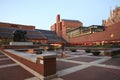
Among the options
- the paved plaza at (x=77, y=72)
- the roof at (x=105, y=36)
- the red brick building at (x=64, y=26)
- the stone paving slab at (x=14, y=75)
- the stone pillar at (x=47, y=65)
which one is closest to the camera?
the stone pillar at (x=47, y=65)

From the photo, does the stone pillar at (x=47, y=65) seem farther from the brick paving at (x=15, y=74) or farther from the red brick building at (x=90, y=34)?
the red brick building at (x=90, y=34)

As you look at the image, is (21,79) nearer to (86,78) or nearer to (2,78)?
(2,78)

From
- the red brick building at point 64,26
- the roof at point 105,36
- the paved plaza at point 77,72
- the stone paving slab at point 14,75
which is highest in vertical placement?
the red brick building at point 64,26

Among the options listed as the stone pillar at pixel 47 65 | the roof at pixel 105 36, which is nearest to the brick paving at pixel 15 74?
the stone pillar at pixel 47 65

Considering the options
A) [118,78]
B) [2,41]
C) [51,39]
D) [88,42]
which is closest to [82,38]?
[88,42]

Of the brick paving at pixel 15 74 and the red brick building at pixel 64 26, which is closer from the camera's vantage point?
the brick paving at pixel 15 74

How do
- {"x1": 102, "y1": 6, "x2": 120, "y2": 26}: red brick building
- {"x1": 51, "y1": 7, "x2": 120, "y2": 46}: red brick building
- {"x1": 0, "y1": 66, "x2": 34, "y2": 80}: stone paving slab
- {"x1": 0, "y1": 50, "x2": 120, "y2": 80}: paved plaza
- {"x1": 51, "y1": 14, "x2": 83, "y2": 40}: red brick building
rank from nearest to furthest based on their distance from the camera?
{"x1": 0, "y1": 50, "x2": 120, "y2": 80}: paved plaza
{"x1": 0, "y1": 66, "x2": 34, "y2": 80}: stone paving slab
{"x1": 51, "y1": 7, "x2": 120, "y2": 46}: red brick building
{"x1": 102, "y1": 6, "x2": 120, "y2": 26}: red brick building
{"x1": 51, "y1": 14, "x2": 83, "y2": 40}: red brick building

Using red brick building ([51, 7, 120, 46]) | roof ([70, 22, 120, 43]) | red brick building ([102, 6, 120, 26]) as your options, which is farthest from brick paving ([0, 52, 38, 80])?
red brick building ([102, 6, 120, 26])

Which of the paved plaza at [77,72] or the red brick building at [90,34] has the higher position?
the red brick building at [90,34]

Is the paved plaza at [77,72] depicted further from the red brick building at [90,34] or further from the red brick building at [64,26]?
the red brick building at [64,26]

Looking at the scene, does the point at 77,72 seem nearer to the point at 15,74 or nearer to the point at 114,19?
the point at 15,74

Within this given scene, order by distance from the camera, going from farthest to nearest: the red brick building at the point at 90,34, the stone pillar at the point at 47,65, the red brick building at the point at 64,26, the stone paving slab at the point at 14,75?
1. the red brick building at the point at 64,26
2. the red brick building at the point at 90,34
3. the stone paving slab at the point at 14,75
4. the stone pillar at the point at 47,65

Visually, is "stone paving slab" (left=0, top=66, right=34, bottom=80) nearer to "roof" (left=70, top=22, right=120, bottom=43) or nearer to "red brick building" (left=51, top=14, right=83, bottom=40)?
"roof" (left=70, top=22, right=120, bottom=43)

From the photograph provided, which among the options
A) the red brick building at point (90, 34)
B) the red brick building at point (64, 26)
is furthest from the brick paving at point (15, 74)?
the red brick building at point (64, 26)
